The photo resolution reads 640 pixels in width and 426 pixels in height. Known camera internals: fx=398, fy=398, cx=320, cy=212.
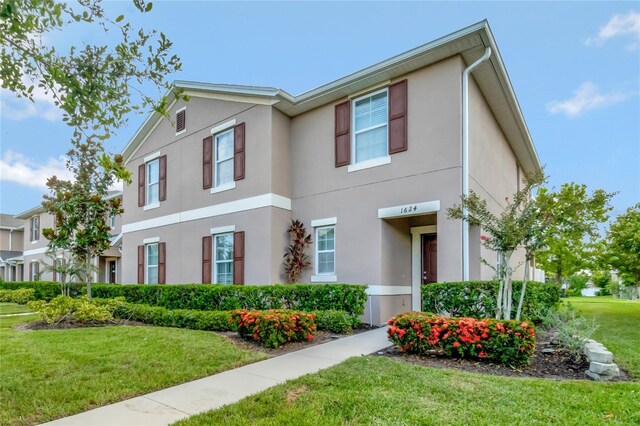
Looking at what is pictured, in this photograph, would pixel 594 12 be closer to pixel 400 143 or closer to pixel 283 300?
pixel 400 143

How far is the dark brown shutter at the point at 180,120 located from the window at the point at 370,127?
24.3 feet

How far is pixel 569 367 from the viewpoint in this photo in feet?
19.7

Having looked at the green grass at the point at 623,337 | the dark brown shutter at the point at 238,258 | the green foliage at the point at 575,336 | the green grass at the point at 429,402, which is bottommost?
the green grass at the point at 623,337

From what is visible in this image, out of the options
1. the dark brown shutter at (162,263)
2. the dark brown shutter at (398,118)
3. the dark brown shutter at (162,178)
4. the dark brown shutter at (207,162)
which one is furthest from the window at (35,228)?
the dark brown shutter at (398,118)

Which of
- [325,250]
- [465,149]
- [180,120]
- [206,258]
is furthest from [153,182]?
[465,149]

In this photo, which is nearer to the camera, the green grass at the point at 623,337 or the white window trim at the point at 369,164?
the green grass at the point at 623,337

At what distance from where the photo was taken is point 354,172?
11109 millimetres

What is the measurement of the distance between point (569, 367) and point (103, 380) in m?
6.68

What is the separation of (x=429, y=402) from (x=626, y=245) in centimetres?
1000

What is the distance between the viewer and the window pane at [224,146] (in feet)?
44.8

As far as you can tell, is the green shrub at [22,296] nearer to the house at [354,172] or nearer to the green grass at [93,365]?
the house at [354,172]

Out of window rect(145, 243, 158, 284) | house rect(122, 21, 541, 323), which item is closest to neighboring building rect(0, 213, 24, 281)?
window rect(145, 243, 158, 284)

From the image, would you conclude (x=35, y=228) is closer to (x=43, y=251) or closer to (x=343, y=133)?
(x=43, y=251)

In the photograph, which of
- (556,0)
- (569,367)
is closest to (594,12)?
(556,0)
